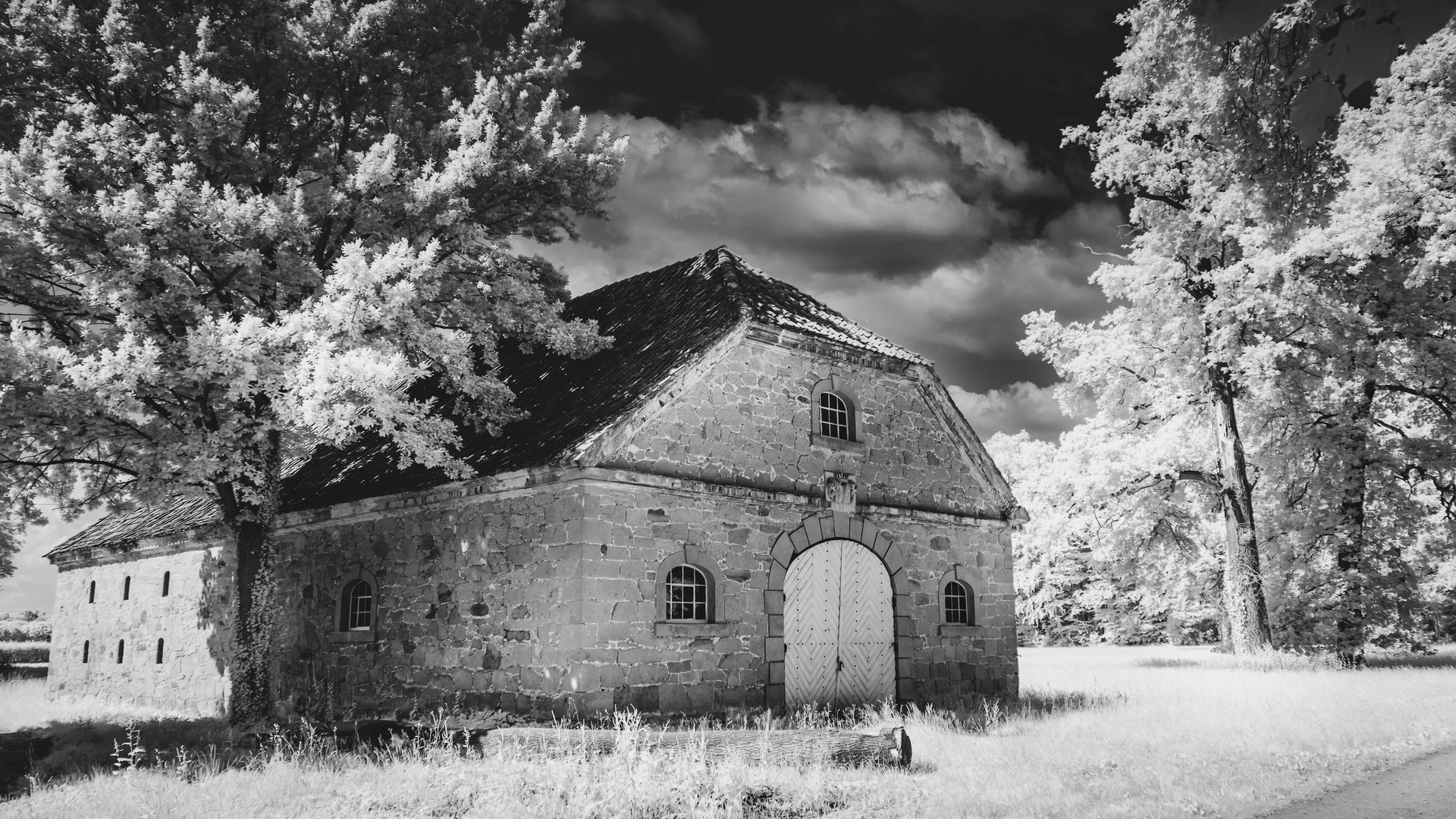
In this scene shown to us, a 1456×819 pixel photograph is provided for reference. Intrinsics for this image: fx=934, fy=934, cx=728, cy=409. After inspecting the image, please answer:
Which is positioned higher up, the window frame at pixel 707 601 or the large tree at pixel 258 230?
the large tree at pixel 258 230

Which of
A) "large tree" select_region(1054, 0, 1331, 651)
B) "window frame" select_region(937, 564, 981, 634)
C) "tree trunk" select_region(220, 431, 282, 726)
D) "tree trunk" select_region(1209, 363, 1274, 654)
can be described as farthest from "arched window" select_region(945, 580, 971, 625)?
"tree trunk" select_region(220, 431, 282, 726)

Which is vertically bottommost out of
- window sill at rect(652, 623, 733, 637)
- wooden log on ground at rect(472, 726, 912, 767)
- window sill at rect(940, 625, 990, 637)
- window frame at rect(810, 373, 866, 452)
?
wooden log on ground at rect(472, 726, 912, 767)

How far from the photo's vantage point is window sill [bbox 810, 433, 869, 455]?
48.0ft

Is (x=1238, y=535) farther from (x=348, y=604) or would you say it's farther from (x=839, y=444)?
(x=348, y=604)

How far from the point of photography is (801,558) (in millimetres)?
14102

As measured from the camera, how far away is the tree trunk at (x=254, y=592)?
13906 millimetres

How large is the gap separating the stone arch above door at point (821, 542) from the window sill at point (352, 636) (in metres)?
6.34

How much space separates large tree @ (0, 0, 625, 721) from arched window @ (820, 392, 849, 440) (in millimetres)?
3945

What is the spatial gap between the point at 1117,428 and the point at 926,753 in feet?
49.8

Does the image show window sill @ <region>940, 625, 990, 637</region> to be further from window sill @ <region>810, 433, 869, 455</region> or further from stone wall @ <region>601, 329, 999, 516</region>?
window sill @ <region>810, 433, 869, 455</region>

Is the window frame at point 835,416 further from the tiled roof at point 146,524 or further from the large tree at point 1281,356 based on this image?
the tiled roof at point 146,524

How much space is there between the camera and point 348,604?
51.1ft

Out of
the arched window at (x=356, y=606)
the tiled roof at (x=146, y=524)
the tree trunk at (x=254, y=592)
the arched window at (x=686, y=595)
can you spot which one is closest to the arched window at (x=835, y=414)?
the arched window at (x=686, y=595)

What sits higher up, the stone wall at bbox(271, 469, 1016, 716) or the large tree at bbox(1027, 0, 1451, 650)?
the large tree at bbox(1027, 0, 1451, 650)
